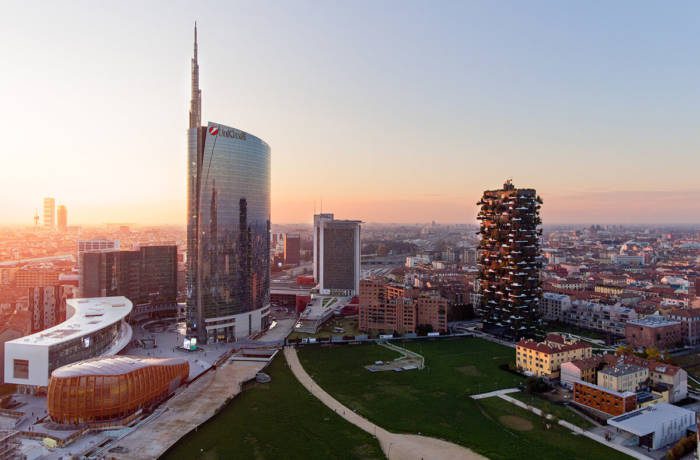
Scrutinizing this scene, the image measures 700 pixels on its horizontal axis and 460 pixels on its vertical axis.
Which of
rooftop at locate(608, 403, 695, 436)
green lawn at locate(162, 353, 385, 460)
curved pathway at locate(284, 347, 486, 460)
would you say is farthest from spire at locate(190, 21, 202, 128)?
rooftop at locate(608, 403, 695, 436)

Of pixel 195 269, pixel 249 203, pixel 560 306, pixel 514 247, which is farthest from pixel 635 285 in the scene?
pixel 195 269

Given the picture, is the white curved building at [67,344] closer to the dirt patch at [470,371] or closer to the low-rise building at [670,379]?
the dirt patch at [470,371]

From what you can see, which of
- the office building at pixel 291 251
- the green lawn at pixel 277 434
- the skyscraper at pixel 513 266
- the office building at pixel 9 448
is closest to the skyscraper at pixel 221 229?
the green lawn at pixel 277 434

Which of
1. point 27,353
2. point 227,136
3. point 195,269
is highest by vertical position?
point 227,136

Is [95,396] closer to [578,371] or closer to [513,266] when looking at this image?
[578,371]

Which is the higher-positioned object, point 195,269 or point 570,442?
point 195,269

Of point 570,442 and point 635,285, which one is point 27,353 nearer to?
point 570,442
